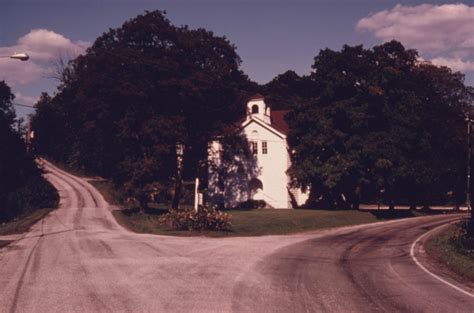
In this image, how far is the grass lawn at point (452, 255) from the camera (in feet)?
55.2

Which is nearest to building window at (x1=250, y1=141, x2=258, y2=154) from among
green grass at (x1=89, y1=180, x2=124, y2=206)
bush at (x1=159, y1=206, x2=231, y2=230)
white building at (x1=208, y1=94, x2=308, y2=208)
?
white building at (x1=208, y1=94, x2=308, y2=208)

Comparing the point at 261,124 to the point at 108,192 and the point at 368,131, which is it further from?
the point at 108,192

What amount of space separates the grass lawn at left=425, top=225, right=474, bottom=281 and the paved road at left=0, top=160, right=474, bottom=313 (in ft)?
4.33

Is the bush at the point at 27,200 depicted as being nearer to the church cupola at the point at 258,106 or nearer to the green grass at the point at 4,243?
the green grass at the point at 4,243

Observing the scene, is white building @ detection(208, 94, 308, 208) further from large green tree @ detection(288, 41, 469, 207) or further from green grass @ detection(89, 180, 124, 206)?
green grass @ detection(89, 180, 124, 206)

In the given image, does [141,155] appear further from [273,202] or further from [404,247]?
[404,247]

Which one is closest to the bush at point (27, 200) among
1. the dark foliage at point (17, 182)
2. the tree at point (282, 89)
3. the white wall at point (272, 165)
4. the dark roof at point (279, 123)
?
the dark foliage at point (17, 182)

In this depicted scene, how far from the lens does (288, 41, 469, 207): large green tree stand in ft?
148

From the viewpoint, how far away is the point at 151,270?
15.8 meters

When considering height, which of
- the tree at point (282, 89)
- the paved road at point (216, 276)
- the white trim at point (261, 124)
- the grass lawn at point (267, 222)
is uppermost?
the tree at point (282, 89)

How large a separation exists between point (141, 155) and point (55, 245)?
19.7 m

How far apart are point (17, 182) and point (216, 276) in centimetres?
4514

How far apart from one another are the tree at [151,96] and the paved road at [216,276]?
47.8 ft

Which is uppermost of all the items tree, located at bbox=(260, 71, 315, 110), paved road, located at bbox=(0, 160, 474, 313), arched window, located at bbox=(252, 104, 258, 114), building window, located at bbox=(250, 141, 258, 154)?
tree, located at bbox=(260, 71, 315, 110)
